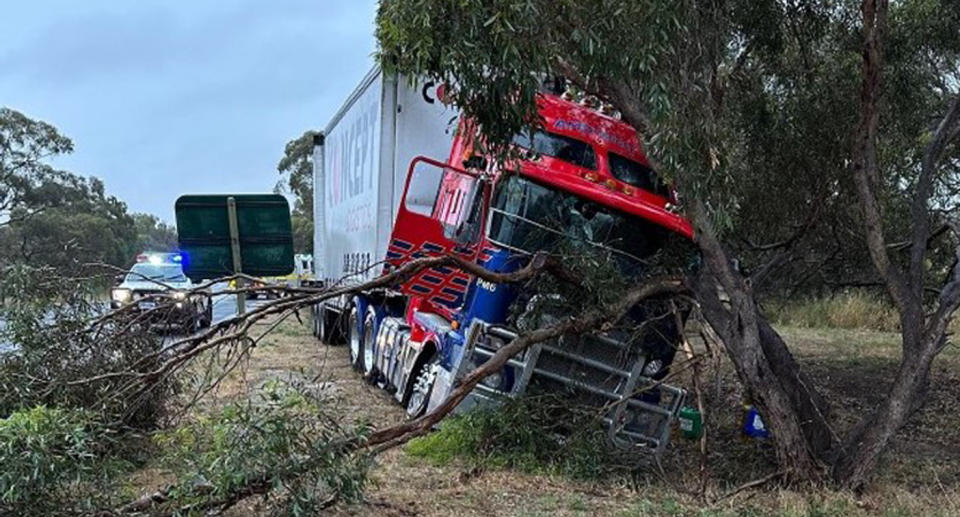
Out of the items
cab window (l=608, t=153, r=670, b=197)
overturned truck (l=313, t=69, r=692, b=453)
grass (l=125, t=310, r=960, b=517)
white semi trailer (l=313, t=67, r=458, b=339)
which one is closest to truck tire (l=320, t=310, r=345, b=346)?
white semi trailer (l=313, t=67, r=458, b=339)

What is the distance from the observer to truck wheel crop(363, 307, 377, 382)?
12962 mm

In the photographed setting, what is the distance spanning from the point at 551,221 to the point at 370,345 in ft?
18.1

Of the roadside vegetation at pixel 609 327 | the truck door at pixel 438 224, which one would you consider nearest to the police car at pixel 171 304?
the roadside vegetation at pixel 609 327

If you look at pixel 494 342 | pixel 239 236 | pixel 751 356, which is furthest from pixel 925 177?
pixel 239 236

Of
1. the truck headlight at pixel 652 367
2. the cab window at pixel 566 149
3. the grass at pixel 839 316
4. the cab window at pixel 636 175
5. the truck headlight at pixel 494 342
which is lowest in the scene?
the grass at pixel 839 316

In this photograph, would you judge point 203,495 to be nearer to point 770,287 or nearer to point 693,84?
point 693,84

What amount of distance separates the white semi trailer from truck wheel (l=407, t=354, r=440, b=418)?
125 centimetres

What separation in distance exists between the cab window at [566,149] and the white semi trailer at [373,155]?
87 cm

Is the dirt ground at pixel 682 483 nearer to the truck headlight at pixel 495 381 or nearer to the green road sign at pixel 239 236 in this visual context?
the truck headlight at pixel 495 381

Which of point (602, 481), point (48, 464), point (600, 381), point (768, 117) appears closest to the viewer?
point (48, 464)

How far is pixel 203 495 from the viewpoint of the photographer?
17.9ft

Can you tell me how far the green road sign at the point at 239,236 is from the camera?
1030 centimetres

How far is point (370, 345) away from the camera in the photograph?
524 inches

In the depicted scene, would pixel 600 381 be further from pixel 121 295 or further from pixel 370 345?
pixel 370 345
